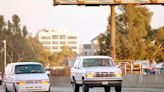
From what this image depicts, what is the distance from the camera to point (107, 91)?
35844 mm

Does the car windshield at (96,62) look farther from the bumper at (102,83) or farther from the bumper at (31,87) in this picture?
the bumper at (31,87)

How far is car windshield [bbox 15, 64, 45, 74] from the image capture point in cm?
3306

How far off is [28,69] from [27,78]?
1219 millimetres

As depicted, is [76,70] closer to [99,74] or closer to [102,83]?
[99,74]

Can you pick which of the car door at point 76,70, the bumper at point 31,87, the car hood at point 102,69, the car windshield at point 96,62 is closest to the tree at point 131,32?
the car door at point 76,70

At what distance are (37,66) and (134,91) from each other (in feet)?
22.2

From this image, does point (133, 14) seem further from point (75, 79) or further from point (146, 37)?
point (75, 79)

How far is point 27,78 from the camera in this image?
105 feet

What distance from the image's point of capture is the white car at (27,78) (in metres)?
31.9

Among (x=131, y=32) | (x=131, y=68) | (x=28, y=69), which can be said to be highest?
(x=28, y=69)

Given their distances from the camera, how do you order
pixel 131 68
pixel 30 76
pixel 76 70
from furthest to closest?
pixel 131 68 < pixel 76 70 < pixel 30 76

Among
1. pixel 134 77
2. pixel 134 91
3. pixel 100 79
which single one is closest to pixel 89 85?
pixel 100 79

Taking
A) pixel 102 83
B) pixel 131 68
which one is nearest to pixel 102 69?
pixel 102 83

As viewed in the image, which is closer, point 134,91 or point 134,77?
point 134,91
